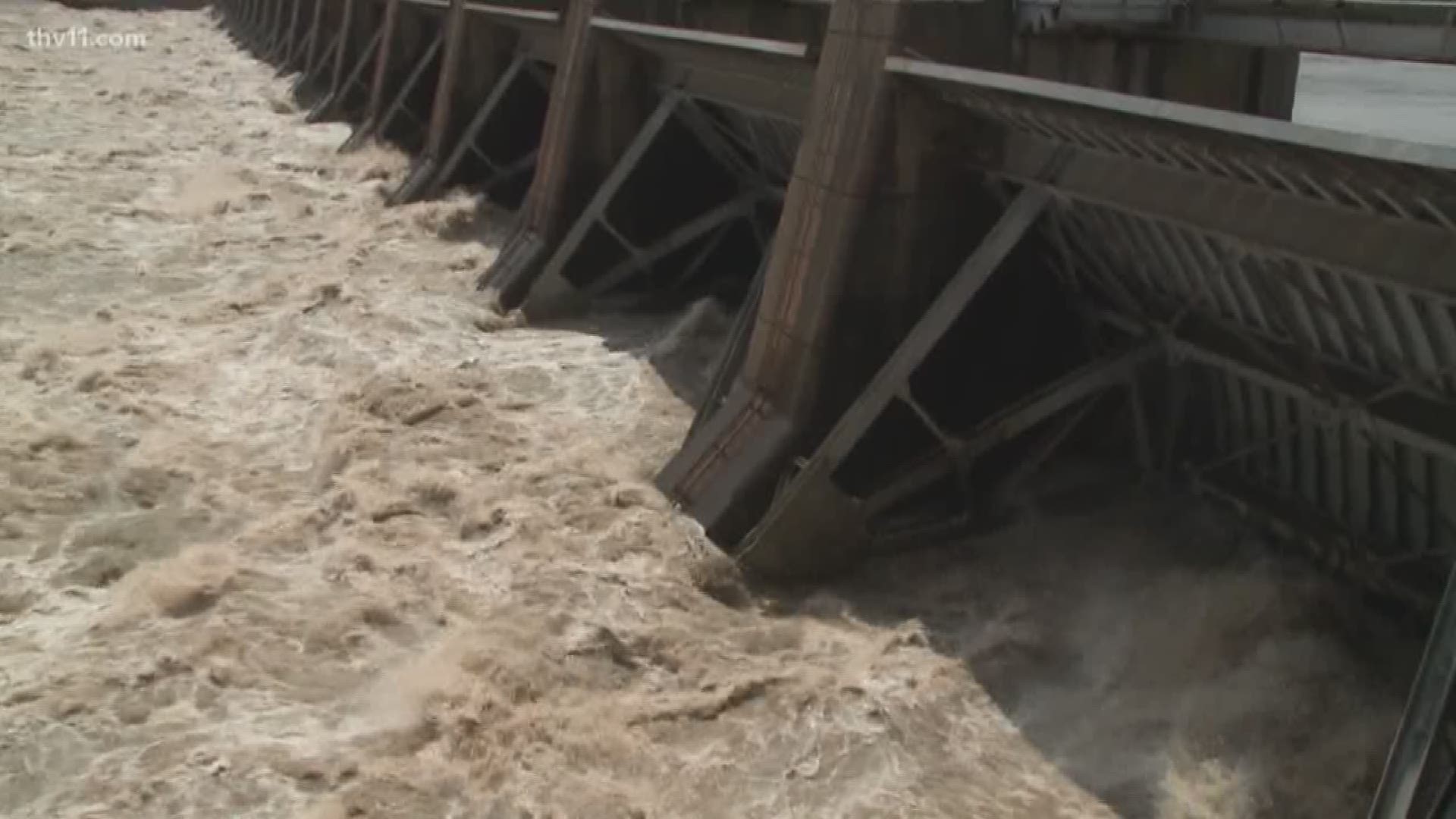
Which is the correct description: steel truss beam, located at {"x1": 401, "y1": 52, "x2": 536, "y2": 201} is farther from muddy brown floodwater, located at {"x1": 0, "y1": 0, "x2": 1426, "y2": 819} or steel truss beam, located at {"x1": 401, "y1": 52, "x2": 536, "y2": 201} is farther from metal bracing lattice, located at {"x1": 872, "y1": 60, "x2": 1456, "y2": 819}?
metal bracing lattice, located at {"x1": 872, "y1": 60, "x2": 1456, "y2": 819}

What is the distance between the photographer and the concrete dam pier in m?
6.65

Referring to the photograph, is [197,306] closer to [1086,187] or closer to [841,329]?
[841,329]

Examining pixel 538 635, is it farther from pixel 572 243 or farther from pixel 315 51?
pixel 315 51

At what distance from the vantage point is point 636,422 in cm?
1169

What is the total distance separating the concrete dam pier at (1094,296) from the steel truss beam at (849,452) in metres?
0.02

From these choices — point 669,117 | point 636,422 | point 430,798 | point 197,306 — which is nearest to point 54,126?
point 197,306

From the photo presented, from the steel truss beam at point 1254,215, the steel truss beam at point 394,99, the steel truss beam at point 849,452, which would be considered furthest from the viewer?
the steel truss beam at point 394,99

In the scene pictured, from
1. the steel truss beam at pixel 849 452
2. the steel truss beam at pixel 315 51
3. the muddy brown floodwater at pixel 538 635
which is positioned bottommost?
the muddy brown floodwater at pixel 538 635

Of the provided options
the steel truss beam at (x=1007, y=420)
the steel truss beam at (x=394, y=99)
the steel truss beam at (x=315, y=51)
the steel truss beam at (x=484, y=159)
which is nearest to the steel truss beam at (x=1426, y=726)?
the steel truss beam at (x=1007, y=420)

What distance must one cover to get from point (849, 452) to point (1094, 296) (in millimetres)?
1936

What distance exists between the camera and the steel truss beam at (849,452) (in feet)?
28.9

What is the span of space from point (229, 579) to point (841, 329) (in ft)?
13.8

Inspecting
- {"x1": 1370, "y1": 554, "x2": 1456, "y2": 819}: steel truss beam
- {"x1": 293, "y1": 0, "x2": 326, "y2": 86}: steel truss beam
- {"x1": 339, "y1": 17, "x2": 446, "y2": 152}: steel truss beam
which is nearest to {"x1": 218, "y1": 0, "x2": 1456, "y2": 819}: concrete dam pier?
{"x1": 1370, "y1": 554, "x2": 1456, "y2": 819}: steel truss beam

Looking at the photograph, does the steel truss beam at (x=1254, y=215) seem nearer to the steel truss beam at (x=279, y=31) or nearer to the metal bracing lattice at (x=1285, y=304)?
the metal bracing lattice at (x=1285, y=304)
